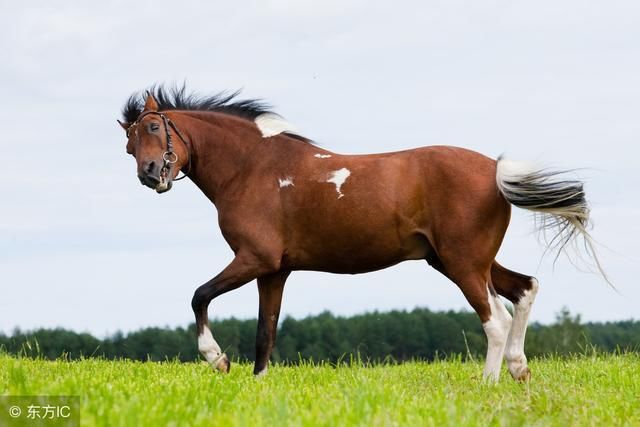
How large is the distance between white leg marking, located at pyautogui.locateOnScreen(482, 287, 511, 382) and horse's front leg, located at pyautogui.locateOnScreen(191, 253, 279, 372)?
2.12 meters

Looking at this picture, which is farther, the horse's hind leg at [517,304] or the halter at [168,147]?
the halter at [168,147]

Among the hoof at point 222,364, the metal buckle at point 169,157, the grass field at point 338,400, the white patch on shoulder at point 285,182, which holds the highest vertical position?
the metal buckle at point 169,157

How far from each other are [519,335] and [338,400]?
3413 mm

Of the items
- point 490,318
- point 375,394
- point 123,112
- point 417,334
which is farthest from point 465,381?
point 417,334

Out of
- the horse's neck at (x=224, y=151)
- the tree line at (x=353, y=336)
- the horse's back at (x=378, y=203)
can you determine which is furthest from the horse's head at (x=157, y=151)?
the tree line at (x=353, y=336)

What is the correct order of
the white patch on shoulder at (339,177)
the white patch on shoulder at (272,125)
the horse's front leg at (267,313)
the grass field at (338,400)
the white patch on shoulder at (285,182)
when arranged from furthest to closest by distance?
the white patch on shoulder at (272,125) → the horse's front leg at (267,313) → the white patch on shoulder at (285,182) → the white patch on shoulder at (339,177) → the grass field at (338,400)

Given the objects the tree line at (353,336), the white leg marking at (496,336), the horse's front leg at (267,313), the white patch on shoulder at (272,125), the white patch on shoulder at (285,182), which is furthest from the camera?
the tree line at (353,336)

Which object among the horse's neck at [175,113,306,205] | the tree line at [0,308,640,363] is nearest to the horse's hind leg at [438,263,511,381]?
the horse's neck at [175,113,306,205]

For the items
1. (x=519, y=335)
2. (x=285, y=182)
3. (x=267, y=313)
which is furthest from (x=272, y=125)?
(x=519, y=335)

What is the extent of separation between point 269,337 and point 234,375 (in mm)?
1294

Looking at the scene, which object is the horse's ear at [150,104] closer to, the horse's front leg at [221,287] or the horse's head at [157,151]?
the horse's head at [157,151]

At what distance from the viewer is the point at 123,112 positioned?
9188 millimetres

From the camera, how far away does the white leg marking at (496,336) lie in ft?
26.5

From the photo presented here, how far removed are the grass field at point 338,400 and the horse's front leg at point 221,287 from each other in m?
0.62
